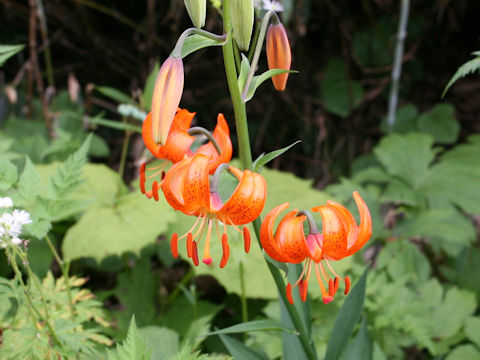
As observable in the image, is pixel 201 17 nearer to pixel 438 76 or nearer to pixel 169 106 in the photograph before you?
pixel 169 106

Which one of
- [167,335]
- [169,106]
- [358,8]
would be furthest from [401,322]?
[358,8]

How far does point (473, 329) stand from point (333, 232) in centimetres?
86

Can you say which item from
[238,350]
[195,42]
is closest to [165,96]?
[195,42]

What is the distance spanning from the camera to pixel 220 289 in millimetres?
2006

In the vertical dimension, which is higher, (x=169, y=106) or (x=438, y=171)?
(x=169, y=106)

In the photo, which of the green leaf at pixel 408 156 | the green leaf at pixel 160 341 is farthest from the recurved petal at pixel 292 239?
the green leaf at pixel 408 156

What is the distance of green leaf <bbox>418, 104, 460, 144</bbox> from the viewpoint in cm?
264

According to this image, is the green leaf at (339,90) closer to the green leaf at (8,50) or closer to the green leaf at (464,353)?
the green leaf at (464,353)

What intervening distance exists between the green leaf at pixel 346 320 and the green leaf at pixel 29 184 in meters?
0.69

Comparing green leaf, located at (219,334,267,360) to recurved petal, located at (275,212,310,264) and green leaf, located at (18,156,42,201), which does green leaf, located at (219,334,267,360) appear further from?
green leaf, located at (18,156,42,201)

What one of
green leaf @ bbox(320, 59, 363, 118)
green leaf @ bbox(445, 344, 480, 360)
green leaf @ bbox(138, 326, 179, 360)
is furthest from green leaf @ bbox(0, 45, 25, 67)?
green leaf @ bbox(320, 59, 363, 118)

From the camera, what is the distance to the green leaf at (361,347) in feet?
3.51

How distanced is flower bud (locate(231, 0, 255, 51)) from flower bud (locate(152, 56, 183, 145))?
0.12 m

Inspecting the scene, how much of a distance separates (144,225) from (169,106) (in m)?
0.81
